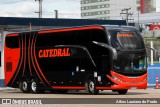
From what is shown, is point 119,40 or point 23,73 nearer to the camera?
point 119,40

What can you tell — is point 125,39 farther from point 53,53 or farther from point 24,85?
point 24,85

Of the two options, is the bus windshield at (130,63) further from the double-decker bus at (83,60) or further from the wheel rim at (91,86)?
the wheel rim at (91,86)

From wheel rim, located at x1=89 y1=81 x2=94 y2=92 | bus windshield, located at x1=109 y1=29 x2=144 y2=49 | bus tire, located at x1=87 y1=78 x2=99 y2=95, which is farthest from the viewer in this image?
wheel rim, located at x1=89 y1=81 x2=94 y2=92

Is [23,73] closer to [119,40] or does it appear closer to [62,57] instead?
[62,57]

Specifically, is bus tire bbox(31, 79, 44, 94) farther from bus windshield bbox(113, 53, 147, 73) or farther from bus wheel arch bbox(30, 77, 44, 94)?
bus windshield bbox(113, 53, 147, 73)

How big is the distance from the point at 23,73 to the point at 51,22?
11570 mm

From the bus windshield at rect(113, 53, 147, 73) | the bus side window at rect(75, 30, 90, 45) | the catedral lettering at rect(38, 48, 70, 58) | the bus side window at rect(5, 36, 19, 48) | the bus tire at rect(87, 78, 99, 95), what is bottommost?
the bus tire at rect(87, 78, 99, 95)

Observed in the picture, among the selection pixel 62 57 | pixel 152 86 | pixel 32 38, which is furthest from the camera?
pixel 152 86

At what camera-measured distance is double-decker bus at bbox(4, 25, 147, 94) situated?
2791 cm

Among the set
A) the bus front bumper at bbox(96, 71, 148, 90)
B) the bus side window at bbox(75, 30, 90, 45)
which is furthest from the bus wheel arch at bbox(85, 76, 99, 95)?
the bus side window at bbox(75, 30, 90, 45)

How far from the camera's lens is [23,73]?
111ft

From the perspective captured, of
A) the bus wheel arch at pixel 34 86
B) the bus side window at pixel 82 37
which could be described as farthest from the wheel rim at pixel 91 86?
the bus wheel arch at pixel 34 86

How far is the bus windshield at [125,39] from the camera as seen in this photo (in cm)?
2784

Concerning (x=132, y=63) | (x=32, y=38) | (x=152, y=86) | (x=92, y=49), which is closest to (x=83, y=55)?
(x=92, y=49)
